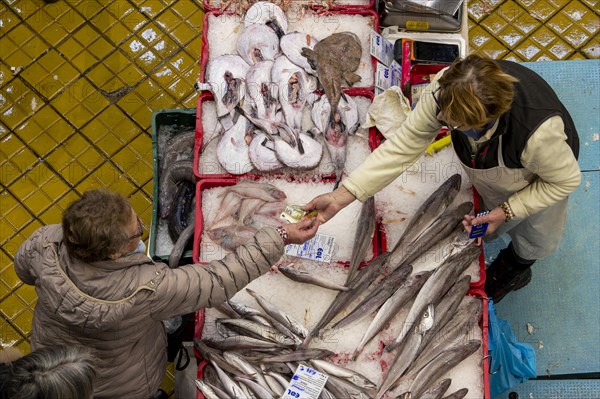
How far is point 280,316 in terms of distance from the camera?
3.09 meters

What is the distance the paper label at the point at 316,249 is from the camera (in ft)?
10.6

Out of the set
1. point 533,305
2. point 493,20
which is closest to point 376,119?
point 533,305

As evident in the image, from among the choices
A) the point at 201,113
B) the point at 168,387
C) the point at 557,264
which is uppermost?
the point at 201,113

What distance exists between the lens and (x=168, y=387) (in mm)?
3994

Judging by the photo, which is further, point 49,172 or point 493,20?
point 493,20

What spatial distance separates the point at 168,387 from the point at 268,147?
166cm

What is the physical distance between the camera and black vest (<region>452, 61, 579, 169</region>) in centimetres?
254

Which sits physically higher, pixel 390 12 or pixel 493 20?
pixel 390 12

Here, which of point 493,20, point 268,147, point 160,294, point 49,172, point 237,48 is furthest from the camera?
point 493,20

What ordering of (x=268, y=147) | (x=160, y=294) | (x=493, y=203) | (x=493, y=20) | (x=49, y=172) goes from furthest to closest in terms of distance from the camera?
(x=493, y=20), (x=49, y=172), (x=268, y=147), (x=493, y=203), (x=160, y=294)

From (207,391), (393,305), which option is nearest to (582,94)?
(393,305)

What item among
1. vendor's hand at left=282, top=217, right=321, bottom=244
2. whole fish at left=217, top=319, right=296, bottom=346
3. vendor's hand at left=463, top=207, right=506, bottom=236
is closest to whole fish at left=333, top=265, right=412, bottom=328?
whole fish at left=217, top=319, right=296, bottom=346

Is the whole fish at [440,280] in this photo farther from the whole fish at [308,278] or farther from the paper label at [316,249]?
the paper label at [316,249]

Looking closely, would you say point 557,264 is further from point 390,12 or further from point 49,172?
point 49,172
